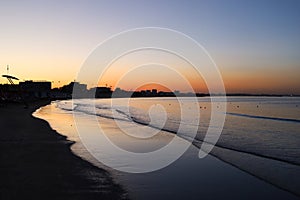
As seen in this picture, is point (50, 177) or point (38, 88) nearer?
point (50, 177)

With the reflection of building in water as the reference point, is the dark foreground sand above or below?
below

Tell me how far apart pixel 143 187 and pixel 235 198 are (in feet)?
8.32

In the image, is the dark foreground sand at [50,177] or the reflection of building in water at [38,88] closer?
the dark foreground sand at [50,177]

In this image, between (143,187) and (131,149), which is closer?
(143,187)

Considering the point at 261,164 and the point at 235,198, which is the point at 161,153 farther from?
the point at 235,198

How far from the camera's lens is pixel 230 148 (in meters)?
17.7

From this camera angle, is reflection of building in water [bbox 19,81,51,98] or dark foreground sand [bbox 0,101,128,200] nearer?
dark foreground sand [bbox 0,101,128,200]

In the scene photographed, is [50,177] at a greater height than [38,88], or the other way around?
[38,88]

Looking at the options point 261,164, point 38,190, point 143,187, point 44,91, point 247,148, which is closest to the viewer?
point 38,190

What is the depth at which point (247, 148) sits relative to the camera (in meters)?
17.6

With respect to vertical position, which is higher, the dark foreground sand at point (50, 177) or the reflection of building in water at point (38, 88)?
the reflection of building in water at point (38, 88)

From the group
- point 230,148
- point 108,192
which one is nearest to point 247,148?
point 230,148

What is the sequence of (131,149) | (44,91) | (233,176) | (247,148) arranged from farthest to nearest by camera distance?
(44,91) → (247,148) → (131,149) → (233,176)

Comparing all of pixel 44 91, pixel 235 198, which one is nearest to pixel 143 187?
pixel 235 198
